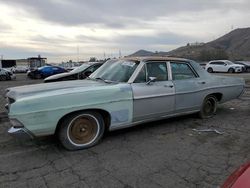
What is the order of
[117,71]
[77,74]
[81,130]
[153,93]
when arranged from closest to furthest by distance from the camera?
[81,130]
[153,93]
[117,71]
[77,74]

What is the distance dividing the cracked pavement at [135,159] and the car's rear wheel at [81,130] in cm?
14

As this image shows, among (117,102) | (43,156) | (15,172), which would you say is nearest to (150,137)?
(117,102)

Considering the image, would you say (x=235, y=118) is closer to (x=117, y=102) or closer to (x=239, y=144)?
(x=239, y=144)

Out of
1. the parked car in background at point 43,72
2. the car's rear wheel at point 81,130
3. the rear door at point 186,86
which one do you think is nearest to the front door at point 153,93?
the rear door at point 186,86

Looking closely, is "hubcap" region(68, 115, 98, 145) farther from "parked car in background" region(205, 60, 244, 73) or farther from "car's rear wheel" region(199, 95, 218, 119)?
"parked car in background" region(205, 60, 244, 73)

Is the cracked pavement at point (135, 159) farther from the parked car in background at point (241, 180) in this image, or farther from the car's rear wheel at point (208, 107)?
the parked car in background at point (241, 180)

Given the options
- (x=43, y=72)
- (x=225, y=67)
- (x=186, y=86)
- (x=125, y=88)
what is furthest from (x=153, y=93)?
(x=225, y=67)

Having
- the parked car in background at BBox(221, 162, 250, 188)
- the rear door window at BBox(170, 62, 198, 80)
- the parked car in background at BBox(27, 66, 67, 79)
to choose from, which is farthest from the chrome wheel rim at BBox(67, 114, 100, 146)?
the parked car in background at BBox(27, 66, 67, 79)

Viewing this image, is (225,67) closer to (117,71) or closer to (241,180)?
(117,71)

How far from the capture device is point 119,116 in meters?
4.83

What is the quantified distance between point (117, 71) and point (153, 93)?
88 centimetres

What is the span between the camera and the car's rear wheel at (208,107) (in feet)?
21.2

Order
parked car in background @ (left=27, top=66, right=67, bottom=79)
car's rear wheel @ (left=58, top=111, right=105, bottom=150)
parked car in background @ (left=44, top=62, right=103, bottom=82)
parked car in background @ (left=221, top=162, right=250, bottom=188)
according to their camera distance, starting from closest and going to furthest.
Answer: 1. parked car in background @ (left=221, top=162, right=250, bottom=188)
2. car's rear wheel @ (left=58, top=111, right=105, bottom=150)
3. parked car in background @ (left=44, top=62, right=103, bottom=82)
4. parked car in background @ (left=27, top=66, right=67, bottom=79)

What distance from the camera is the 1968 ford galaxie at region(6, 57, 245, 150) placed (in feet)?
13.5
